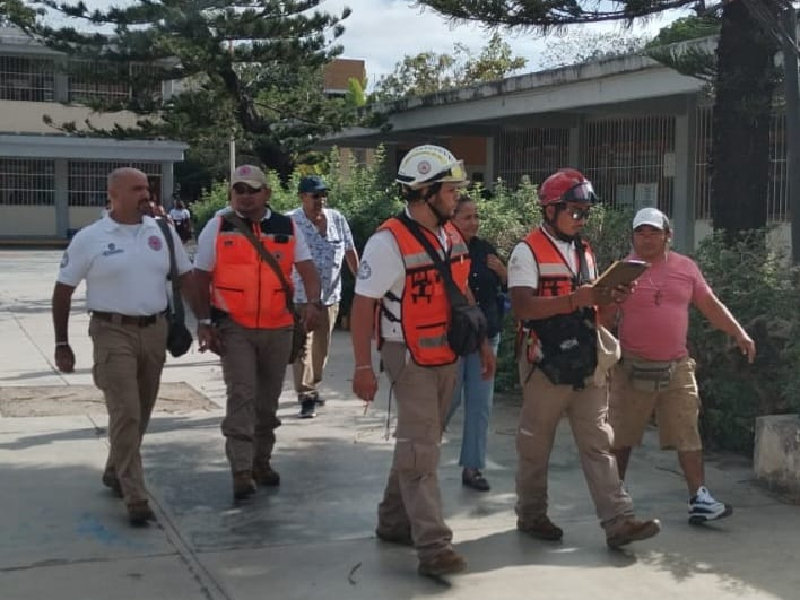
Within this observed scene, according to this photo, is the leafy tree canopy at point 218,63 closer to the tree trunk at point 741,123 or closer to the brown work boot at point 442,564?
the tree trunk at point 741,123

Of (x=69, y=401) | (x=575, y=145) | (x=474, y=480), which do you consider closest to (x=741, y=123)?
(x=474, y=480)

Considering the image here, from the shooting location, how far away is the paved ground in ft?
16.2

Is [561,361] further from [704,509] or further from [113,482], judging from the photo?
[113,482]

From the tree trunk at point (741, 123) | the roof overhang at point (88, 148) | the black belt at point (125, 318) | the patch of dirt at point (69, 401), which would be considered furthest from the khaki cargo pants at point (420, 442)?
the roof overhang at point (88, 148)

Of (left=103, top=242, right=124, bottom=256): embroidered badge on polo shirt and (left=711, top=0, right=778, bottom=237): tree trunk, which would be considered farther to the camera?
(left=711, top=0, right=778, bottom=237): tree trunk

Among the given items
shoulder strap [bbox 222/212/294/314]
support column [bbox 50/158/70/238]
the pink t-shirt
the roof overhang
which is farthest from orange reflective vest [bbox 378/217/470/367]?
support column [bbox 50/158/70/238]

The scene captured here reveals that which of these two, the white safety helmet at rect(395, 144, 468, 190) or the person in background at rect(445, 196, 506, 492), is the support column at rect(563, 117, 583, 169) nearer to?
the person in background at rect(445, 196, 506, 492)

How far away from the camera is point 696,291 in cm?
594

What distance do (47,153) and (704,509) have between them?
35.8 m

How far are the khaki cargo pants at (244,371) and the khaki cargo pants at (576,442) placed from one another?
1.57m

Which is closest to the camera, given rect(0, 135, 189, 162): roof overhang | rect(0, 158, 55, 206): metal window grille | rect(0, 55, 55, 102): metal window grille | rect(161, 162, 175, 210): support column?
rect(0, 135, 189, 162): roof overhang

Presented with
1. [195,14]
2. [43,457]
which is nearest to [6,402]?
[43,457]

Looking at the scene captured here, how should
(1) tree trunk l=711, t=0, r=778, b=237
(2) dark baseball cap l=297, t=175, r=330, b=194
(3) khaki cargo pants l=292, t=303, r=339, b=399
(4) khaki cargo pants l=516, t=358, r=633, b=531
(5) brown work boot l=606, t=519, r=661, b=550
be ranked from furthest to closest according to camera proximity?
1. (1) tree trunk l=711, t=0, r=778, b=237
2. (3) khaki cargo pants l=292, t=303, r=339, b=399
3. (2) dark baseball cap l=297, t=175, r=330, b=194
4. (4) khaki cargo pants l=516, t=358, r=633, b=531
5. (5) brown work boot l=606, t=519, r=661, b=550

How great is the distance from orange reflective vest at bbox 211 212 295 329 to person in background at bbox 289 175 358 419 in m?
2.06
